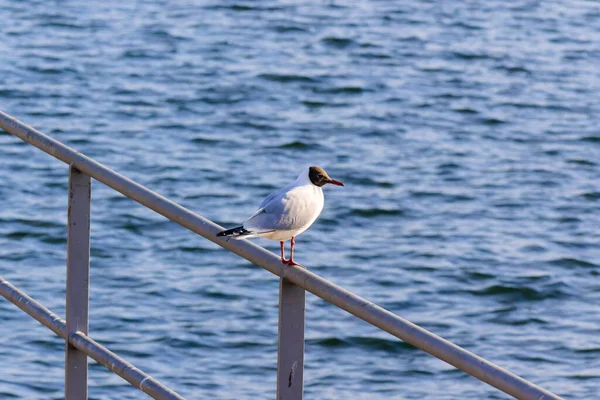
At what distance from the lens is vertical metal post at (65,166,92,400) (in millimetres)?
2945

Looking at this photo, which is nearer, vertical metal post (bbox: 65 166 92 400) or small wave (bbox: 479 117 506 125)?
vertical metal post (bbox: 65 166 92 400)

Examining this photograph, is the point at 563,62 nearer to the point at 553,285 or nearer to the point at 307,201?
the point at 553,285

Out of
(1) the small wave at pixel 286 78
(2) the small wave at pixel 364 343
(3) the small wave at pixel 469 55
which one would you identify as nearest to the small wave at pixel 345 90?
(1) the small wave at pixel 286 78

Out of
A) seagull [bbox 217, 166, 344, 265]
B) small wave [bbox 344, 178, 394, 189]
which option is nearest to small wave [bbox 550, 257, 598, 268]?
small wave [bbox 344, 178, 394, 189]

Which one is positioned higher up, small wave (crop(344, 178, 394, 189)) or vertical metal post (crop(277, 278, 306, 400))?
vertical metal post (crop(277, 278, 306, 400))

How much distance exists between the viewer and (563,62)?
607 inches

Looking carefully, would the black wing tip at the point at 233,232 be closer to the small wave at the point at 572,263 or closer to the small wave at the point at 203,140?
the small wave at the point at 572,263

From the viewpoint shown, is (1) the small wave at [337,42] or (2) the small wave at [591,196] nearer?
(2) the small wave at [591,196]

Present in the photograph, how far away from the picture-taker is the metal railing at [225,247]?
6.70 ft

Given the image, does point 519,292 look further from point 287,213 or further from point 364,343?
point 287,213

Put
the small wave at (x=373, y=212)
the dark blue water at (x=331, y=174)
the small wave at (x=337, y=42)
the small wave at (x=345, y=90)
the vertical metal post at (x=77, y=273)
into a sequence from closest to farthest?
the vertical metal post at (x=77, y=273)
the dark blue water at (x=331, y=174)
the small wave at (x=373, y=212)
the small wave at (x=345, y=90)
the small wave at (x=337, y=42)

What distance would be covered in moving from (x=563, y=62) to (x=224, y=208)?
6052mm

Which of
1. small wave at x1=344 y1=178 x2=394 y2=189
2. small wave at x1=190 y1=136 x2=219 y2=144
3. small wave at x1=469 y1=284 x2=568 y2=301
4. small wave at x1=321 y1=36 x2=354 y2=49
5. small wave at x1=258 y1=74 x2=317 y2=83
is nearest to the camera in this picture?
small wave at x1=469 y1=284 x2=568 y2=301

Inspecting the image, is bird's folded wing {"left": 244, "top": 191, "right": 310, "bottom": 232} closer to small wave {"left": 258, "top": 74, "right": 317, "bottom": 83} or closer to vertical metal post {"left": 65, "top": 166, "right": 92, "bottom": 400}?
vertical metal post {"left": 65, "top": 166, "right": 92, "bottom": 400}
